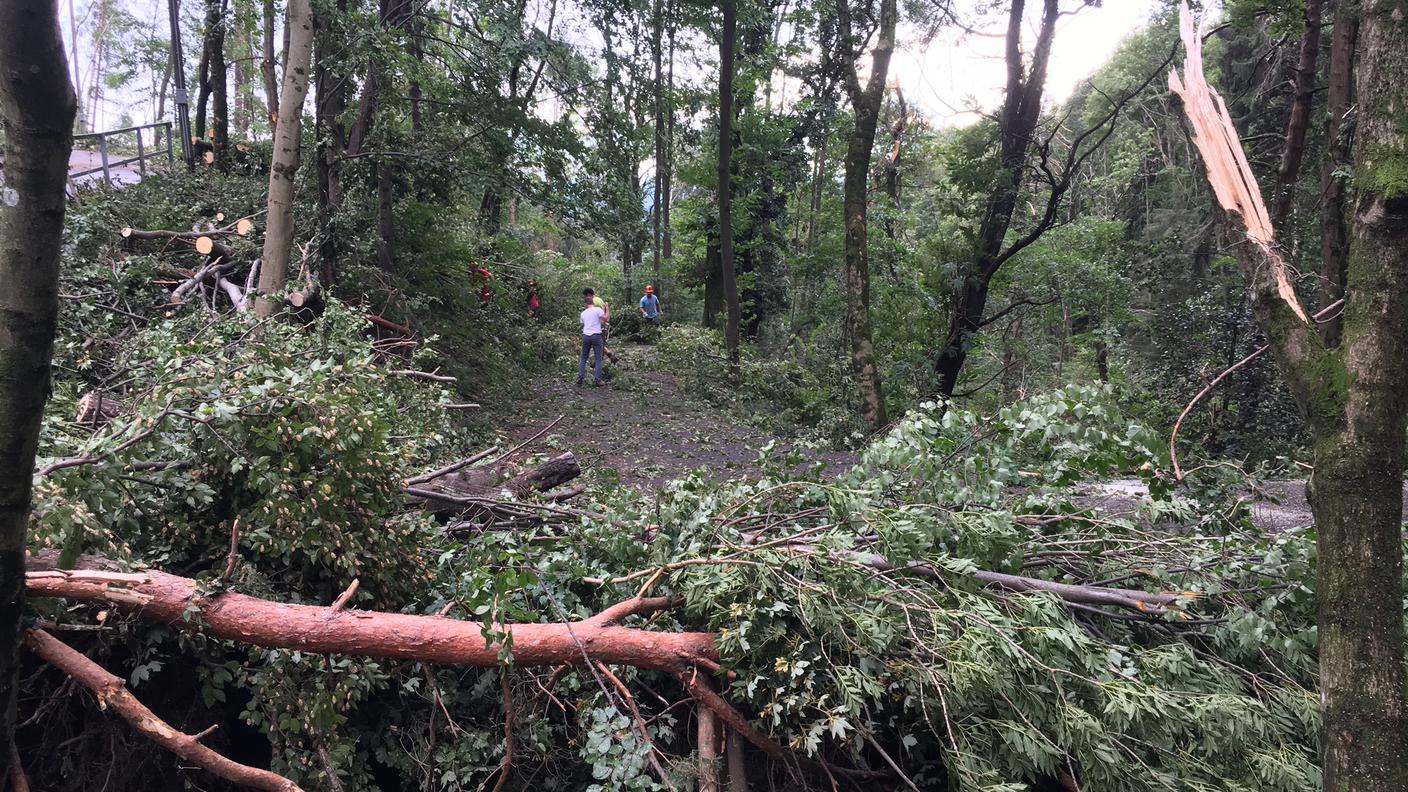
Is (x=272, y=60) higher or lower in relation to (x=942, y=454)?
higher

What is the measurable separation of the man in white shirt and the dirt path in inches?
12.3

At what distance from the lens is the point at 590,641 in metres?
2.79

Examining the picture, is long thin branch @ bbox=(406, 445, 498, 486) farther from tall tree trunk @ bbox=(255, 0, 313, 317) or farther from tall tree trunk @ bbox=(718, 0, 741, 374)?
tall tree trunk @ bbox=(718, 0, 741, 374)

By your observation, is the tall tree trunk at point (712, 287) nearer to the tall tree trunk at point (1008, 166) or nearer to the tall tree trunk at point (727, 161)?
the tall tree trunk at point (727, 161)

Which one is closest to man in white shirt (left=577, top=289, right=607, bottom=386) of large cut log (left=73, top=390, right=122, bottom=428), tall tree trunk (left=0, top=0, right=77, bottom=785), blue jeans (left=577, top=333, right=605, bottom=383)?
blue jeans (left=577, top=333, right=605, bottom=383)

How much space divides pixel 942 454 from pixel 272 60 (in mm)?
10370

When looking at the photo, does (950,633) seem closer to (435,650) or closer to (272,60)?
(435,650)

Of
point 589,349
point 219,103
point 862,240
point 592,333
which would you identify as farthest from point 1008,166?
point 219,103

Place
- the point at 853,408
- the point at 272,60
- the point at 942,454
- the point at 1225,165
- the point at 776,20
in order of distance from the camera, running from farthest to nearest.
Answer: the point at 776,20, the point at 853,408, the point at 272,60, the point at 942,454, the point at 1225,165

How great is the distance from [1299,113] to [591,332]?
1018 centimetres

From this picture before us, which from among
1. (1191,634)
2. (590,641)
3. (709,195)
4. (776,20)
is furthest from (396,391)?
(776,20)

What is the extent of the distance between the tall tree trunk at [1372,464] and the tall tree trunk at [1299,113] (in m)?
9.09

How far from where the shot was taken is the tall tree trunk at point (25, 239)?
154cm

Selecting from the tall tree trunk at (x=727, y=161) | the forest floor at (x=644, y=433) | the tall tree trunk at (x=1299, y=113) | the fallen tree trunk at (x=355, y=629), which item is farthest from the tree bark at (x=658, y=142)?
the fallen tree trunk at (x=355, y=629)
